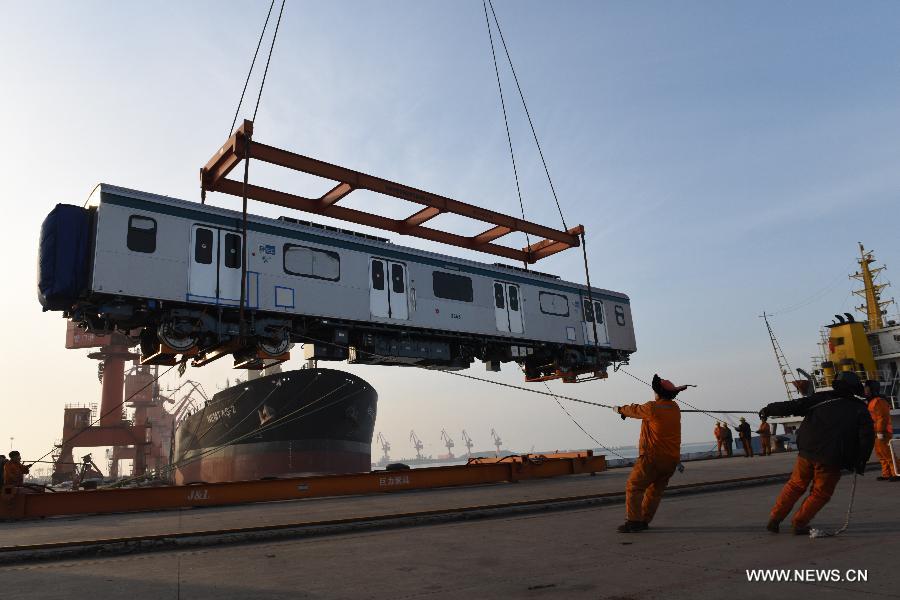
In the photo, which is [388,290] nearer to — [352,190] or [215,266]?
[352,190]

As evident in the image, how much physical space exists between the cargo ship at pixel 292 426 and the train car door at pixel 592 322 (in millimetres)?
8603

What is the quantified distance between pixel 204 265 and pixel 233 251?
701 millimetres

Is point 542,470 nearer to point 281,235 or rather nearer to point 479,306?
point 479,306

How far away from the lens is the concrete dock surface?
3641mm

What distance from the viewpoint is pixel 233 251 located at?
43.2 ft

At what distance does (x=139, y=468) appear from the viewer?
123 ft

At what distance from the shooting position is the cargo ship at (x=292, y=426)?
69.7 ft

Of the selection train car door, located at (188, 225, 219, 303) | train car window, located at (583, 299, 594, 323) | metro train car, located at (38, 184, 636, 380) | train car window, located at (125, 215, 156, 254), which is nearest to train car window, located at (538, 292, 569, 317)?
metro train car, located at (38, 184, 636, 380)

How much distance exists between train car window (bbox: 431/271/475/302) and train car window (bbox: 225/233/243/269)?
511 centimetres

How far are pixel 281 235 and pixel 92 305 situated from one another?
3961mm

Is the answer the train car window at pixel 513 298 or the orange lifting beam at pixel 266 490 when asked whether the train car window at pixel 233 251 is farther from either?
the train car window at pixel 513 298

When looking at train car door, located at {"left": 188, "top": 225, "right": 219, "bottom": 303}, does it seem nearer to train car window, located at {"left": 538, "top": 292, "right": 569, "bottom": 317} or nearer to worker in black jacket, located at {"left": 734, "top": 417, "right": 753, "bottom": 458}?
train car window, located at {"left": 538, "top": 292, "right": 569, "bottom": 317}

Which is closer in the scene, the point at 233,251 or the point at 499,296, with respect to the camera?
the point at 233,251

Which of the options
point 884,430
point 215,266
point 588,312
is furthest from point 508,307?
point 884,430
